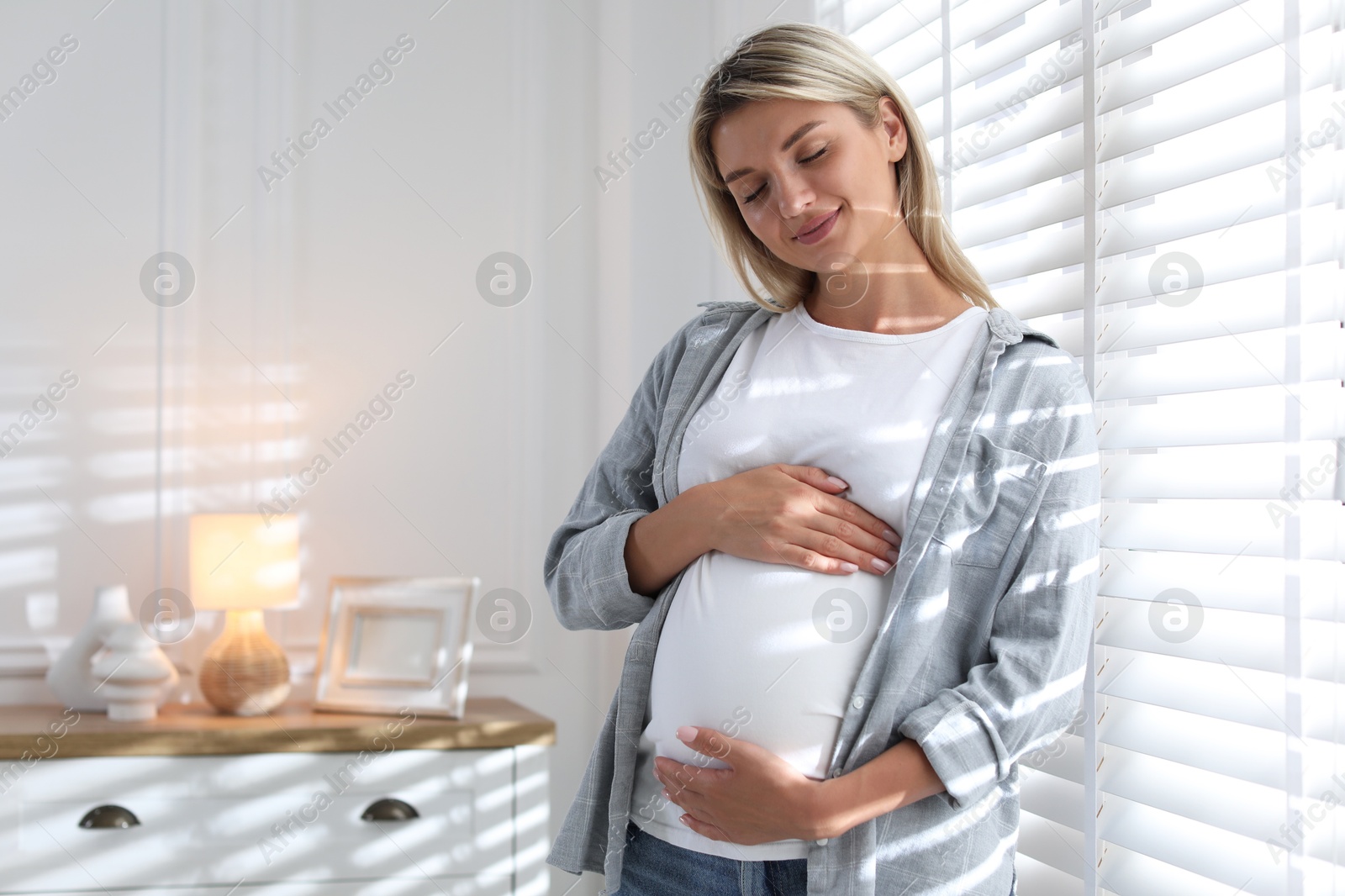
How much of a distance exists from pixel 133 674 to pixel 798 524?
1481 millimetres

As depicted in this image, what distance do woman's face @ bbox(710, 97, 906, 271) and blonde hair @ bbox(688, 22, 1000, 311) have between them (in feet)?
0.06

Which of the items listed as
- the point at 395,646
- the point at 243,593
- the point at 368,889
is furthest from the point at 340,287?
the point at 368,889

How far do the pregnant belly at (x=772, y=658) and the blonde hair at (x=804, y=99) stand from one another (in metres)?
0.34

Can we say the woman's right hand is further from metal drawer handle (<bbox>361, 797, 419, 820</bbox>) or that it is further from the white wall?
the white wall

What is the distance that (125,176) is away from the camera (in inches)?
84.0

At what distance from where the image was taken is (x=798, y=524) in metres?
0.90

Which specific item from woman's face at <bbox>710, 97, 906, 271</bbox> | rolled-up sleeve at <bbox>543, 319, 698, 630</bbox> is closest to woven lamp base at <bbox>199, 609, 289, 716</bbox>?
rolled-up sleeve at <bbox>543, 319, 698, 630</bbox>

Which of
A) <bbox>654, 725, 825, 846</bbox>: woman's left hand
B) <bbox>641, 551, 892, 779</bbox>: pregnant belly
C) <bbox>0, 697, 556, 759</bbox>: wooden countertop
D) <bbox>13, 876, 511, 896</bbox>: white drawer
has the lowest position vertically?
<bbox>13, 876, 511, 896</bbox>: white drawer

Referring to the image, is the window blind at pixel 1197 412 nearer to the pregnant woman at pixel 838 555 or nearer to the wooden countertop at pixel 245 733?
the pregnant woman at pixel 838 555

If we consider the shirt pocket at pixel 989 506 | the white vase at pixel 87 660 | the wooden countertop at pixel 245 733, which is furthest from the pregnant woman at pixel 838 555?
the white vase at pixel 87 660

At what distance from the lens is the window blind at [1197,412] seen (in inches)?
35.9

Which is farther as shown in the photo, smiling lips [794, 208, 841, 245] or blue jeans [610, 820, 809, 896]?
smiling lips [794, 208, 841, 245]

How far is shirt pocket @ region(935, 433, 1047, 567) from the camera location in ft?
2.85

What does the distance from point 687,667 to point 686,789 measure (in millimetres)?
114
